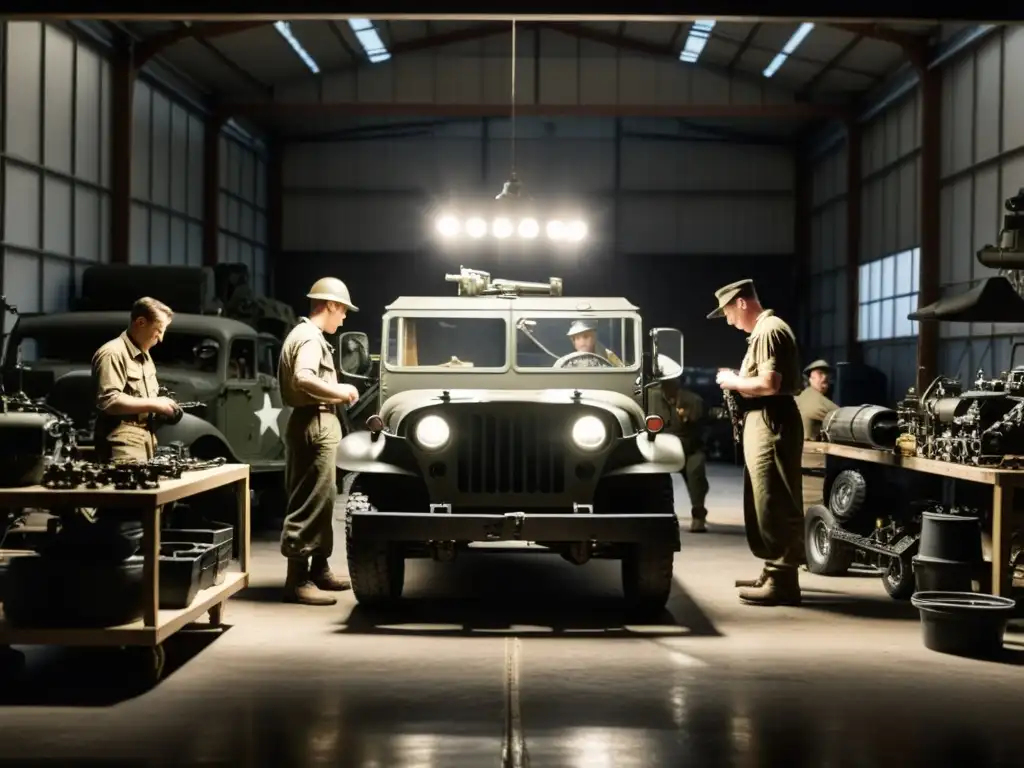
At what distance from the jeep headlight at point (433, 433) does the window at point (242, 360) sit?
13.2 feet

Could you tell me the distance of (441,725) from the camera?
430 centimetres

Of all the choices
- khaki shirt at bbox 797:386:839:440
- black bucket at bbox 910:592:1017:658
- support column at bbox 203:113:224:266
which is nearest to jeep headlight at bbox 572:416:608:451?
black bucket at bbox 910:592:1017:658

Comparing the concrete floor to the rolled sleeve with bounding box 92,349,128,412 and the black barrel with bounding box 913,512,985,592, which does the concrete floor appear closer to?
the black barrel with bounding box 913,512,985,592

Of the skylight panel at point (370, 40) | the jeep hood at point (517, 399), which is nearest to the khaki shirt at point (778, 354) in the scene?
the jeep hood at point (517, 399)

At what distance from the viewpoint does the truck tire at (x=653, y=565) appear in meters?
6.16

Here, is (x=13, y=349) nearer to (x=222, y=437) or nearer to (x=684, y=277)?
(x=222, y=437)

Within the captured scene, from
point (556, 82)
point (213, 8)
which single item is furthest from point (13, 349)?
point (556, 82)

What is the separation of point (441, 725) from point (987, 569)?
316 cm

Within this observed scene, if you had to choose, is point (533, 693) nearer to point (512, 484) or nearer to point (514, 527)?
point (514, 527)

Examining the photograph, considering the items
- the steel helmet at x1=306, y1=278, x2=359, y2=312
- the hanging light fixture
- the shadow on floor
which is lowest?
the shadow on floor

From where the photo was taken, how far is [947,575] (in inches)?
241

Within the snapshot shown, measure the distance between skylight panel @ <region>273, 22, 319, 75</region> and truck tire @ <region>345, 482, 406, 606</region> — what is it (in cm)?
1242

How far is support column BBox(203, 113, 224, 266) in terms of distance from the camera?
65.0ft

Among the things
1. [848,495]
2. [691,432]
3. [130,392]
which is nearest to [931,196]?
[691,432]
